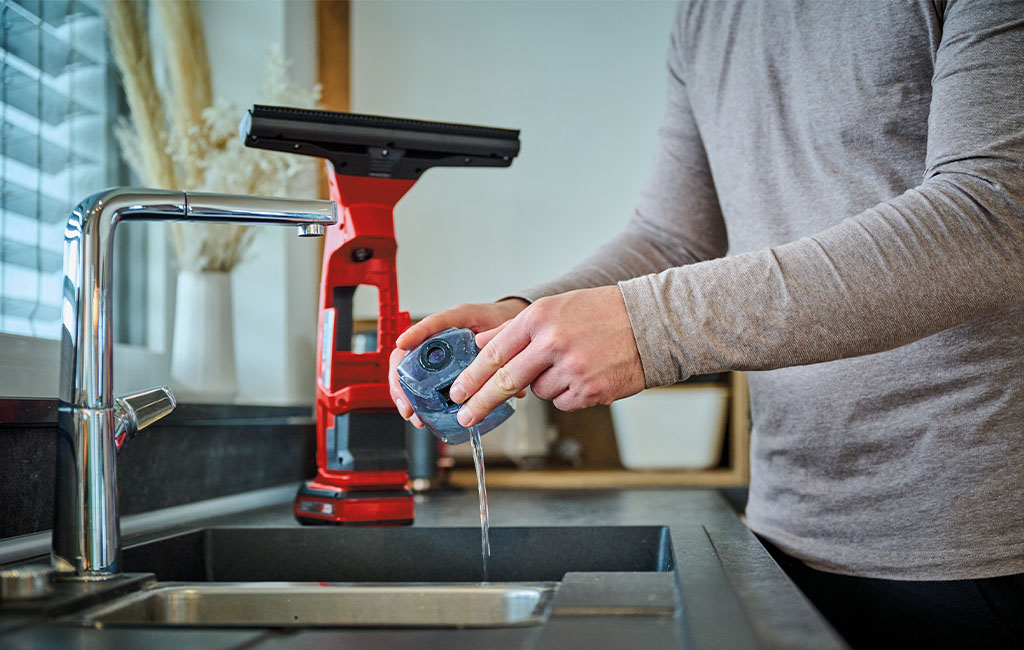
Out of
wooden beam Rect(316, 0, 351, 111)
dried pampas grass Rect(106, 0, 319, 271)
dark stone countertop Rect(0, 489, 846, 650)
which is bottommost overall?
dark stone countertop Rect(0, 489, 846, 650)

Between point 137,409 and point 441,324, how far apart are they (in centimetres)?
27

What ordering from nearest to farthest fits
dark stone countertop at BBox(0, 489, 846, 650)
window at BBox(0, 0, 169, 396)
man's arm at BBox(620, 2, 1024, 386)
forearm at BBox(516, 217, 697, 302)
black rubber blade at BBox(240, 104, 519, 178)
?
1. dark stone countertop at BBox(0, 489, 846, 650)
2. man's arm at BBox(620, 2, 1024, 386)
3. black rubber blade at BBox(240, 104, 519, 178)
4. forearm at BBox(516, 217, 697, 302)
5. window at BBox(0, 0, 169, 396)

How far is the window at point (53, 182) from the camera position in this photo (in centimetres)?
120

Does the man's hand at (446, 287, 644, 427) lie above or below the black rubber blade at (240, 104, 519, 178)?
below

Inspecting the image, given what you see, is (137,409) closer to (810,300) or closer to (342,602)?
(342,602)

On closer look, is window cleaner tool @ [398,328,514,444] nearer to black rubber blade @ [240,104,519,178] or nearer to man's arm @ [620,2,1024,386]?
man's arm @ [620,2,1024,386]

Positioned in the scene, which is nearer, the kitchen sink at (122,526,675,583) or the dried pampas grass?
the kitchen sink at (122,526,675,583)

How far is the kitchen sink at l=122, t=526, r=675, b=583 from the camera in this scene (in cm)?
100

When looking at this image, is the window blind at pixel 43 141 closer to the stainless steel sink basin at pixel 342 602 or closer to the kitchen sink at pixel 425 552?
the kitchen sink at pixel 425 552

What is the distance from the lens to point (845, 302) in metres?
0.67

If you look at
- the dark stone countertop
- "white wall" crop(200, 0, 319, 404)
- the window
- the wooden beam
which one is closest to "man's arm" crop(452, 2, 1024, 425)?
the dark stone countertop

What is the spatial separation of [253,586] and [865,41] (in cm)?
79

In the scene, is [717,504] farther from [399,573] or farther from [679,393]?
[679,393]

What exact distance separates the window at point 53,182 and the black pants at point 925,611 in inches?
36.8
